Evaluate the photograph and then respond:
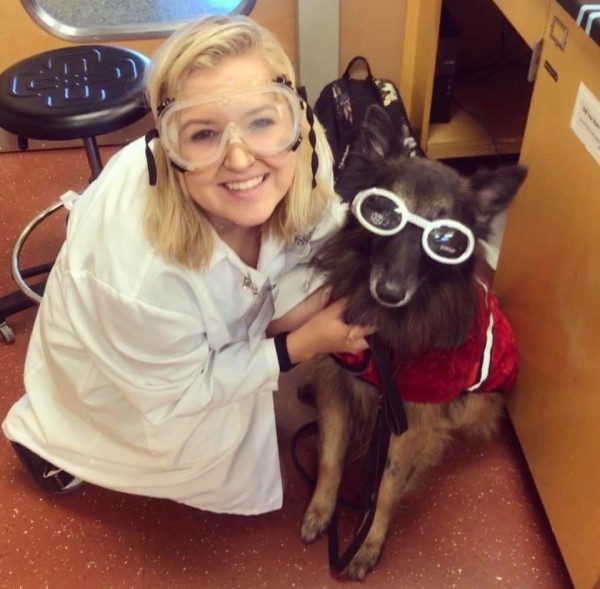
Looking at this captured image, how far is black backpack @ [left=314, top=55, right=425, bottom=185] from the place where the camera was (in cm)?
240

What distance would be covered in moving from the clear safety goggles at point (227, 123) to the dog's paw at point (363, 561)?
94cm

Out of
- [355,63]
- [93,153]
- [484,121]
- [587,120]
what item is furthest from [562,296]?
[355,63]

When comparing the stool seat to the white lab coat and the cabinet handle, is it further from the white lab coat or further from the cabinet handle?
the cabinet handle

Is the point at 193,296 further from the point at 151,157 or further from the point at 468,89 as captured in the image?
the point at 468,89

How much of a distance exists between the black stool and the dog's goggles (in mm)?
823

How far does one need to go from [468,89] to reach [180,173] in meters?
1.72

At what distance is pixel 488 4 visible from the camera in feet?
8.56

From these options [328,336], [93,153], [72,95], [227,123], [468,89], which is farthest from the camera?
[468,89]

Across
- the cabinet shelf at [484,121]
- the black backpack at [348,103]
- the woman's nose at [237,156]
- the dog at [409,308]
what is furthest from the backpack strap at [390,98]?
the woman's nose at [237,156]

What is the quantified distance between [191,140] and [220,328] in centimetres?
40

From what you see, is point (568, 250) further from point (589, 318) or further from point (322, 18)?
point (322, 18)

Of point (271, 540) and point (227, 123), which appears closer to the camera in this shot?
point (227, 123)

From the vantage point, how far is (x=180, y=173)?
1.20m

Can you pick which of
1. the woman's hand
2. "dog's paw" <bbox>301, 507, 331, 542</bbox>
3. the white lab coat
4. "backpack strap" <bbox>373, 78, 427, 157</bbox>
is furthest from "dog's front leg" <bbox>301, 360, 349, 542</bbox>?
"backpack strap" <bbox>373, 78, 427, 157</bbox>
